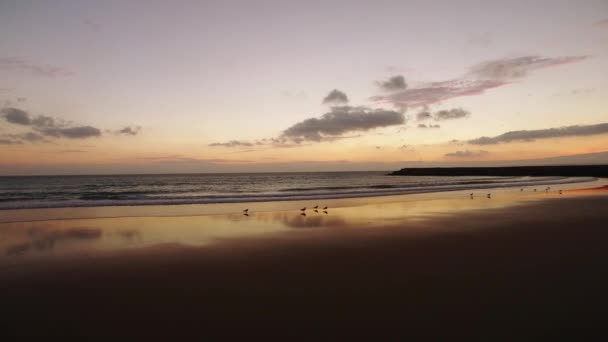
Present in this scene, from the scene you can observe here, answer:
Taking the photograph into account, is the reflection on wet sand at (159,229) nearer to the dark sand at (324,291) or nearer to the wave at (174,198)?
the dark sand at (324,291)

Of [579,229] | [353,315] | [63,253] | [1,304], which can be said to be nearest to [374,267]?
[353,315]

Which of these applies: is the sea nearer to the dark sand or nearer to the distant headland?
the dark sand

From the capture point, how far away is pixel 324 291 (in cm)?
589

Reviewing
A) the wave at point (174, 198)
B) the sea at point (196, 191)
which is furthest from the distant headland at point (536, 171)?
the wave at point (174, 198)

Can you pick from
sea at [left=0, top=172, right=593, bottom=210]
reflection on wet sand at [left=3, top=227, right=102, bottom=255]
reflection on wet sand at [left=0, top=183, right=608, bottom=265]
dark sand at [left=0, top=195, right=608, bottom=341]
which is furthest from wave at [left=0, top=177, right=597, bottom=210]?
dark sand at [left=0, top=195, right=608, bottom=341]

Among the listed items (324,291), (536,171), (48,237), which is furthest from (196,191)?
(536,171)

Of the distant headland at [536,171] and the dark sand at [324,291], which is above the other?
the distant headland at [536,171]

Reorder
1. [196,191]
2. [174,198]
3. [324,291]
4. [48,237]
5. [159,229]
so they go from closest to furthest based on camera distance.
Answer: [324,291] < [48,237] < [159,229] < [174,198] < [196,191]

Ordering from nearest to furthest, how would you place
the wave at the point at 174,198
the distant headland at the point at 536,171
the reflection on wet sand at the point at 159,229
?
1. the reflection on wet sand at the point at 159,229
2. the wave at the point at 174,198
3. the distant headland at the point at 536,171

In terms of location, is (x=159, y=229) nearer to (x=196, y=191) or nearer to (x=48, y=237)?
(x=48, y=237)

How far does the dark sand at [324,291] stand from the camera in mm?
4605

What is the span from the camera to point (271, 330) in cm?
454

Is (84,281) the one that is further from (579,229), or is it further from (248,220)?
(579,229)

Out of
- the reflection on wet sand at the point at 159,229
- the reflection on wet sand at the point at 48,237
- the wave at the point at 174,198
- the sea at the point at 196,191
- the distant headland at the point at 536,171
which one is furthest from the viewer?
the distant headland at the point at 536,171
